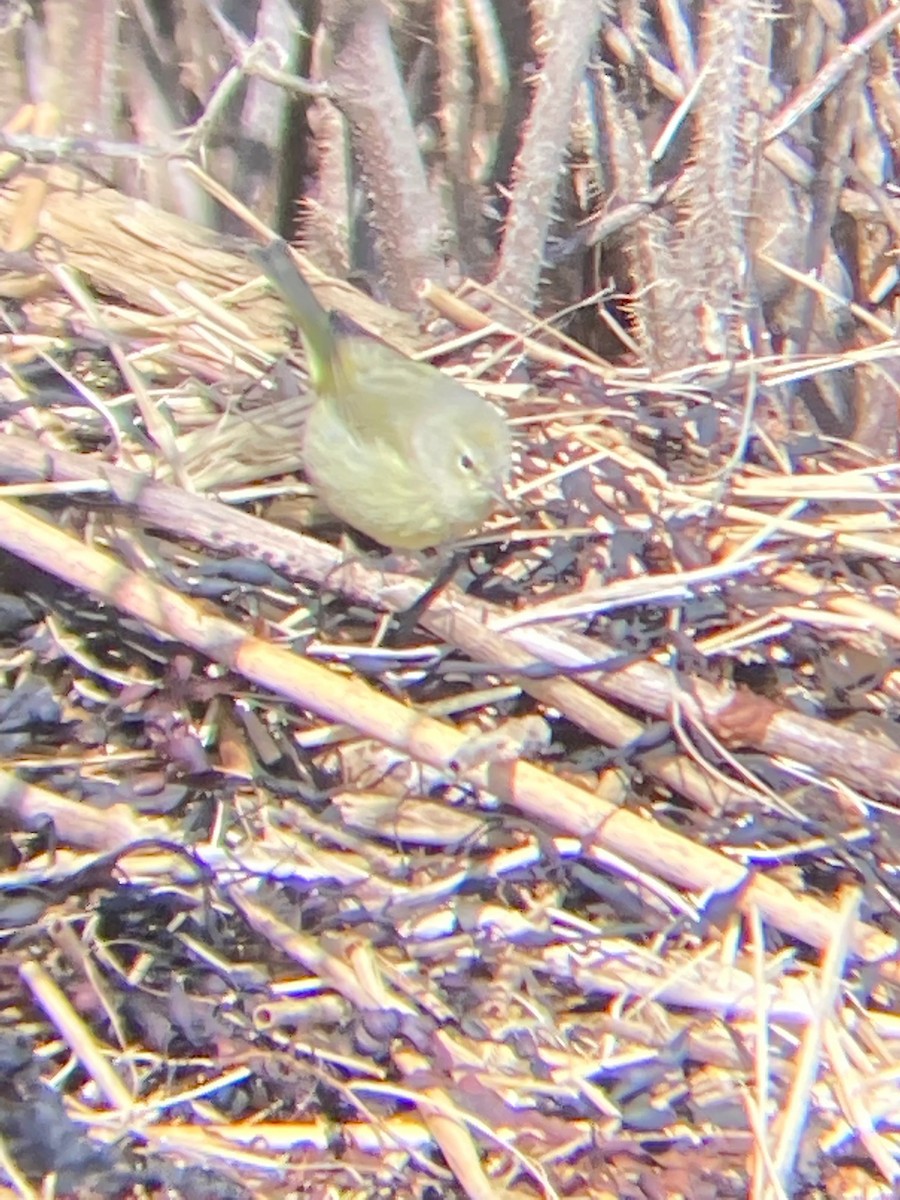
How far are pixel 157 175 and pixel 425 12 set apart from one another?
30 cm

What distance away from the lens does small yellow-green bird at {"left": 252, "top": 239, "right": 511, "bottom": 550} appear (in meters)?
0.89

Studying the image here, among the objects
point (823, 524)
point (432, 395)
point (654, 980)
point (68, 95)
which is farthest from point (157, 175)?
point (654, 980)

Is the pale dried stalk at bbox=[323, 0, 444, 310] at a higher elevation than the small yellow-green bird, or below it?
higher

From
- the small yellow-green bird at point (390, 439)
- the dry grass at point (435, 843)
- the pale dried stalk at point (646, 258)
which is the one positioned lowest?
the dry grass at point (435, 843)

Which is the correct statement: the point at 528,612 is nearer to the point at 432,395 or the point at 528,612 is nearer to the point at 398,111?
the point at 432,395

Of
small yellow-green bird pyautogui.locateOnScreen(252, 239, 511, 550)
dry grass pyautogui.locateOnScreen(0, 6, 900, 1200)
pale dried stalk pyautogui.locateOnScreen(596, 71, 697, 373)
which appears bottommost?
dry grass pyautogui.locateOnScreen(0, 6, 900, 1200)

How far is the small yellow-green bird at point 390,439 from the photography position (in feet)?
2.93

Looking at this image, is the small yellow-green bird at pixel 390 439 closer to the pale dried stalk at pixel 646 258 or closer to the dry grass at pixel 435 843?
the dry grass at pixel 435 843

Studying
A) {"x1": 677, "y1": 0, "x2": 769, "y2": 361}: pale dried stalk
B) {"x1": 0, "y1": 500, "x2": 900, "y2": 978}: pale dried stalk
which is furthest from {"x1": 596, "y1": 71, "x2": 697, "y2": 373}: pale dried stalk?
{"x1": 0, "y1": 500, "x2": 900, "y2": 978}: pale dried stalk

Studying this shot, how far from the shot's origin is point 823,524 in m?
0.96

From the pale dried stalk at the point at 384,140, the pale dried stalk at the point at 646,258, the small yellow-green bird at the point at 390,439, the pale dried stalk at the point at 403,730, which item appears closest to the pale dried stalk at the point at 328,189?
the pale dried stalk at the point at 384,140

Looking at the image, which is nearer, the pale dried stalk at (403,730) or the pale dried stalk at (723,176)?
the pale dried stalk at (403,730)

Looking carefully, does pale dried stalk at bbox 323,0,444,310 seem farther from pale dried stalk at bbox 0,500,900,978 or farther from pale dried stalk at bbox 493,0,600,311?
pale dried stalk at bbox 0,500,900,978

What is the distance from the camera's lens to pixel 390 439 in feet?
3.10
